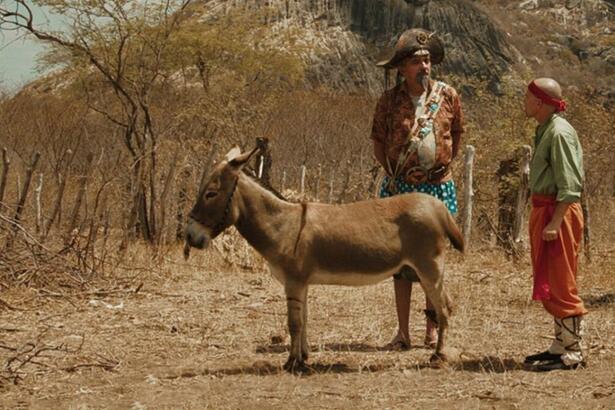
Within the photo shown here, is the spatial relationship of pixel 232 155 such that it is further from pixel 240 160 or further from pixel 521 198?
pixel 521 198

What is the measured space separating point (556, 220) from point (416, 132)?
1.30 m

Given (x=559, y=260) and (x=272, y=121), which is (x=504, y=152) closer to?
(x=272, y=121)

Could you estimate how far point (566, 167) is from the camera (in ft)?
20.2

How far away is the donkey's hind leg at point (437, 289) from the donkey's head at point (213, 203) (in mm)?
1399

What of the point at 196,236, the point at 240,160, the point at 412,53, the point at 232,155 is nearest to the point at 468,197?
the point at 412,53

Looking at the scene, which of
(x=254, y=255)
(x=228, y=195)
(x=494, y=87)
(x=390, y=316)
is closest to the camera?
(x=228, y=195)

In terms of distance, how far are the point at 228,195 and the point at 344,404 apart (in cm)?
162

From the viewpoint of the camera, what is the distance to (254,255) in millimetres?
12461

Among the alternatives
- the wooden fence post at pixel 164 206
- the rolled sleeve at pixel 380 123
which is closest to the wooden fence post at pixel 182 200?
the wooden fence post at pixel 164 206

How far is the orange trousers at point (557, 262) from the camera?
6.29m

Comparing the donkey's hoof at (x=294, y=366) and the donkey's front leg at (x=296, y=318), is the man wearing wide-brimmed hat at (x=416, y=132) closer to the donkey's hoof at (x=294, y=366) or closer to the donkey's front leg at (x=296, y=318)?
the donkey's front leg at (x=296, y=318)

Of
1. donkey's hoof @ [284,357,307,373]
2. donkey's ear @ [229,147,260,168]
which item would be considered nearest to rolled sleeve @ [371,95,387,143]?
donkey's ear @ [229,147,260,168]

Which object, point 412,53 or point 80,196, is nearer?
point 412,53

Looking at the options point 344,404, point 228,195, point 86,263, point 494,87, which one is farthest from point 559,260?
point 494,87
